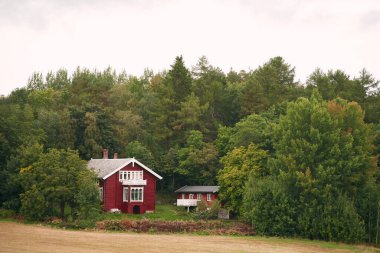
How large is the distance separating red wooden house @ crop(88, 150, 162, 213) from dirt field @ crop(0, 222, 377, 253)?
46.8 ft

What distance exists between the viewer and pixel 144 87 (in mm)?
120188

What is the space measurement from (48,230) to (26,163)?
504 inches

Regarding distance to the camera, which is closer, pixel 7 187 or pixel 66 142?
pixel 7 187

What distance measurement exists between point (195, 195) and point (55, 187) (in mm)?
20057

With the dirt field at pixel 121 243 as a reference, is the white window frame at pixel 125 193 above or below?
above

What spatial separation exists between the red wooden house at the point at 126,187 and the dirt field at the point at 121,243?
14.3 metres

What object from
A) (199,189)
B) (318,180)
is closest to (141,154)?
(199,189)

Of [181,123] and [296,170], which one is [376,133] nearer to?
[296,170]

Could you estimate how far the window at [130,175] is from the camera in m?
67.6

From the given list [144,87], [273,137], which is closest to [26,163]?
[273,137]

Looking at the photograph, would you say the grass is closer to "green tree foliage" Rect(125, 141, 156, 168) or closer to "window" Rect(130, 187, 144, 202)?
"window" Rect(130, 187, 144, 202)

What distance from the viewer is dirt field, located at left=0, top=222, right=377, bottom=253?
126 ft

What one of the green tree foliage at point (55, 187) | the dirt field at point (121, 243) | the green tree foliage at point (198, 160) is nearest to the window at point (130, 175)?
the green tree foliage at point (198, 160)

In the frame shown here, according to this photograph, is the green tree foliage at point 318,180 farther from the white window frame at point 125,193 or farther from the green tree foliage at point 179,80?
the green tree foliage at point 179,80
